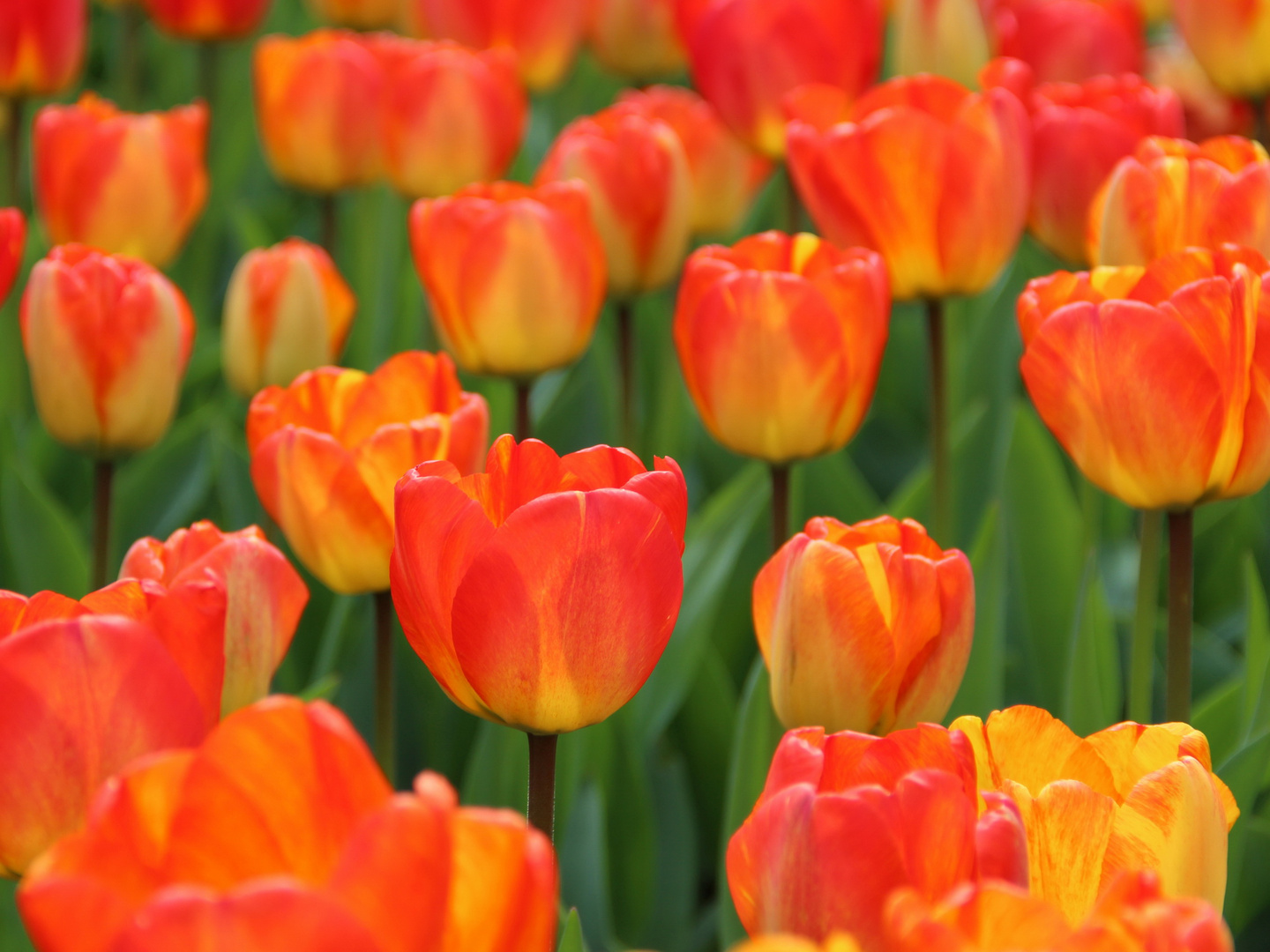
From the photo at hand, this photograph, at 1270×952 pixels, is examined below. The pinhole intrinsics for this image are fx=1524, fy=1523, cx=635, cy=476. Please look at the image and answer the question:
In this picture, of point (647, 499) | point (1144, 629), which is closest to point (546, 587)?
point (647, 499)

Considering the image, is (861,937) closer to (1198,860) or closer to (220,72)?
(1198,860)

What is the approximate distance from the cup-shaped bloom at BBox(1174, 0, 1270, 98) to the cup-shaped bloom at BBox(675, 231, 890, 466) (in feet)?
2.28

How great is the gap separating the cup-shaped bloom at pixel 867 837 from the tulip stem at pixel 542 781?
0.63 feet

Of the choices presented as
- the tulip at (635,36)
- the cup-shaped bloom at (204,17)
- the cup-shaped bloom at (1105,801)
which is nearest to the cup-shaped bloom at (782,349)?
the cup-shaped bloom at (1105,801)

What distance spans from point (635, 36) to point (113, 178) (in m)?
0.91

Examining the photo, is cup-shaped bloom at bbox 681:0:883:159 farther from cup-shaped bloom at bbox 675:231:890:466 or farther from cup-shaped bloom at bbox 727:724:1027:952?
cup-shaped bloom at bbox 727:724:1027:952

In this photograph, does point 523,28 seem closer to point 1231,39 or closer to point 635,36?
point 635,36

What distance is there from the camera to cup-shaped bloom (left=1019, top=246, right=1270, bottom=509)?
2.93ft

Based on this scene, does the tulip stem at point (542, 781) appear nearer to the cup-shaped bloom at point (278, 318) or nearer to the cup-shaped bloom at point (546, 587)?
the cup-shaped bloom at point (546, 587)

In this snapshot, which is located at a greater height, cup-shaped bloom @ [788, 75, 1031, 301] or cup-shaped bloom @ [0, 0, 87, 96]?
cup-shaped bloom @ [0, 0, 87, 96]

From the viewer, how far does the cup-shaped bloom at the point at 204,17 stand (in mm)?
2188

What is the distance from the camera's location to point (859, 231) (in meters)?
1.29

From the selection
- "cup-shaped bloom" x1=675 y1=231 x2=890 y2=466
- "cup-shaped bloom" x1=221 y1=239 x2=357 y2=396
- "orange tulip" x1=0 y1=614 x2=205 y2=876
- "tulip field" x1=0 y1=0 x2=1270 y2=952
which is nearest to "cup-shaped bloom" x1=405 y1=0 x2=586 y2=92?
"tulip field" x1=0 y1=0 x2=1270 y2=952

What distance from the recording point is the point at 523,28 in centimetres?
210
